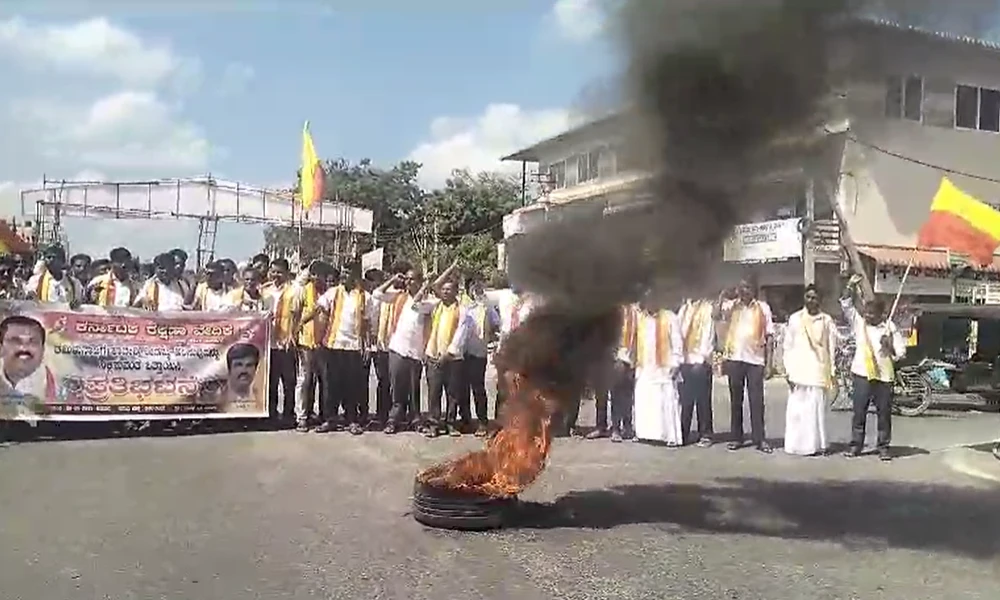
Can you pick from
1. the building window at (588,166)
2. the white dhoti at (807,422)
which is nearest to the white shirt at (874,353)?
the white dhoti at (807,422)

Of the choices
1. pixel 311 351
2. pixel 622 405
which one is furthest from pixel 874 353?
pixel 311 351

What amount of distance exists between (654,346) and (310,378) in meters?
3.94

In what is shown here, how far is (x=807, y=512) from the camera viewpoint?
→ 777cm

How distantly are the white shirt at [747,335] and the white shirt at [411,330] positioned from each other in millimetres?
3403

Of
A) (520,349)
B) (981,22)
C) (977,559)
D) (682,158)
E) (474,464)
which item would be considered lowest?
(977,559)

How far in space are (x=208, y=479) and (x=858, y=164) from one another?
241 inches

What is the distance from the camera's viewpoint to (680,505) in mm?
7906

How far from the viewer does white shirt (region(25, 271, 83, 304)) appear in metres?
11.5

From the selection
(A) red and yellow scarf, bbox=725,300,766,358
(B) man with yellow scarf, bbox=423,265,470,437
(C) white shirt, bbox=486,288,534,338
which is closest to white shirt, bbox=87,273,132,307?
(B) man with yellow scarf, bbox=423,265,470,437

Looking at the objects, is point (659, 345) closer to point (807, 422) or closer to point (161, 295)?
point (807, 422)

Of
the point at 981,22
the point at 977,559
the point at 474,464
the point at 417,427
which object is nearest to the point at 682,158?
the point at 981,22

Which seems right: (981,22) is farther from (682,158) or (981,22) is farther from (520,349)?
(520,349)

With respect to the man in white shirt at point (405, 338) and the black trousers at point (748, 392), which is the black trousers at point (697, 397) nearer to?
the black trousers at point (748, 392)

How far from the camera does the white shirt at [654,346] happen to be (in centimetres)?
1141
